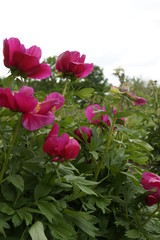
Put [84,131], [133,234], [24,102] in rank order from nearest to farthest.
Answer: [24,102]
[133,234]
[84,131]

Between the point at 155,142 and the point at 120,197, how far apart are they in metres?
1.51

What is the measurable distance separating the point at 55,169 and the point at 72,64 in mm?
349

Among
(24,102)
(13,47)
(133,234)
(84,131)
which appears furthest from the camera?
(84,131)

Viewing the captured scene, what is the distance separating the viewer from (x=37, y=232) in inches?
26.8

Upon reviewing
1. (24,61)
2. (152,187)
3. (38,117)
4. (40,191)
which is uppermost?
(24,61)

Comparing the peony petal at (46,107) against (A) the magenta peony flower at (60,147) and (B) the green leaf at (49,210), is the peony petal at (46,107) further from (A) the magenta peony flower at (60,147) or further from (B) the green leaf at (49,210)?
(B) the green leaf at (49,210)

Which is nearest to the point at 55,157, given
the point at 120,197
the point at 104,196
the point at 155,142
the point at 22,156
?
the point at 22,156

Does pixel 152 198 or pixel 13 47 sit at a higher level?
pixel 13 47

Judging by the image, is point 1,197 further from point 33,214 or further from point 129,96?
point 129,96

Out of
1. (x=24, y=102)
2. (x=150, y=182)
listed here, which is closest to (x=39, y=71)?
(x=24, y=102)

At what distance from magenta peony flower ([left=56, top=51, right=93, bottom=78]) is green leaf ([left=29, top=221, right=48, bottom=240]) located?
473mm

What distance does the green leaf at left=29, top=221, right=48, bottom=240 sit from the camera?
67cm

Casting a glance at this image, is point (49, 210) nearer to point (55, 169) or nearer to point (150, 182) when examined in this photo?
point (55, 169)

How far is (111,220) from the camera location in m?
0.99
